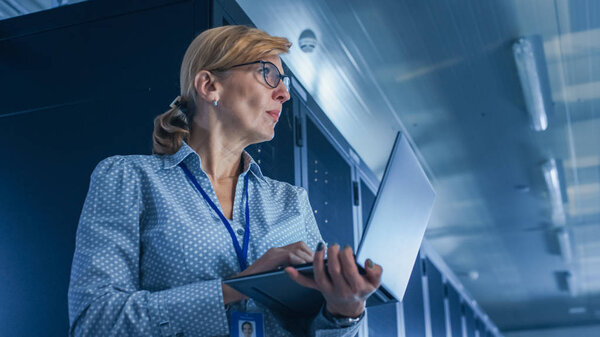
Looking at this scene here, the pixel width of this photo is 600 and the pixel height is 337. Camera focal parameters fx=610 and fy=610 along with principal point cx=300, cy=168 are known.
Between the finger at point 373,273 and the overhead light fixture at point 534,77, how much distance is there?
3.55m

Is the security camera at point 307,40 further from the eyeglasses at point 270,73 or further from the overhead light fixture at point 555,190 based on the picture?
the overhead light fixture at point 555,190

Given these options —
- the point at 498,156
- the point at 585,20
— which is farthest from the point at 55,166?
the point at 498,156

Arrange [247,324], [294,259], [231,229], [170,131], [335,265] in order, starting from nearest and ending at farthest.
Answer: [335,265] < [294,259] < [247,324] < [231,229] < [170,131]

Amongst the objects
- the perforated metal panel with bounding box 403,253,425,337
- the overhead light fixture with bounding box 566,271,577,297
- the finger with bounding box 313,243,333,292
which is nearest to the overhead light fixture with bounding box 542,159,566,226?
the perforated metal panel with bounding box 403,253,425,337

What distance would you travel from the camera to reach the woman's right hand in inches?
47.1

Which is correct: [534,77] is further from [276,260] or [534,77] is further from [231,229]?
[276,260]

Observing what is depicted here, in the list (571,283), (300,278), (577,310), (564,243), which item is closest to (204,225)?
(300,278)

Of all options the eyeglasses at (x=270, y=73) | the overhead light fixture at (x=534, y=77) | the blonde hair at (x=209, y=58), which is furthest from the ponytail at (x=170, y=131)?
the overhead light fixture at (x=534, y=77)

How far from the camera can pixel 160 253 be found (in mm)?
1354

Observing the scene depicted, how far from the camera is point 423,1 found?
3.75 meters

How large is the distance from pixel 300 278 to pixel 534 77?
4.03 metres

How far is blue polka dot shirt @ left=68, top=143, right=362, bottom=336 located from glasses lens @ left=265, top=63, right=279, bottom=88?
0.92 ft

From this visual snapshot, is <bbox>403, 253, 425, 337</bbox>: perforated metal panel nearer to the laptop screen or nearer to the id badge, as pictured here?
the laptop screen

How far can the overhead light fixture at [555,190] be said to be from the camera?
6.16m
